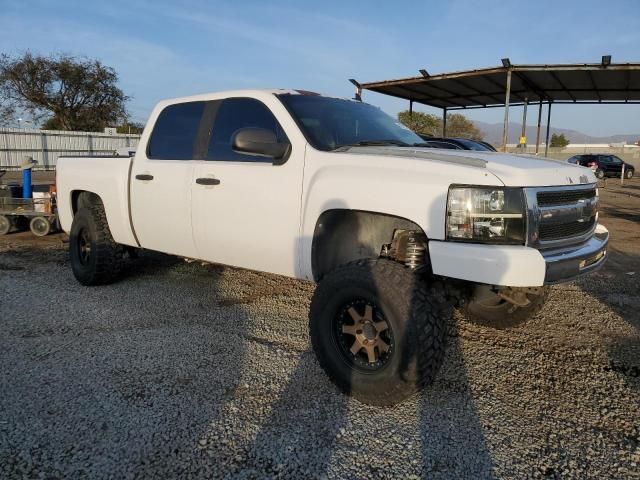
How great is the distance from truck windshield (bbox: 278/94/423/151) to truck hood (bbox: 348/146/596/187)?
28 centimetres

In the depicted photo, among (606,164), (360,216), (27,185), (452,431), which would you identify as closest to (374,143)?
(360,216)

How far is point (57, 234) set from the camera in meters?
9.07

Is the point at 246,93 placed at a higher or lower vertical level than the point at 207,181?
higher

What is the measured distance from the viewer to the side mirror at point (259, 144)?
3.55 m

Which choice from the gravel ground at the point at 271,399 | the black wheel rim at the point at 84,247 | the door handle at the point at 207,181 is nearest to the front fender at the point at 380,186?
the door handle at the point at 207,181

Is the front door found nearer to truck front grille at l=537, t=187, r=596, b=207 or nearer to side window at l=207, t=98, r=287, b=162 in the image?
side window at l=207, t=98, r=287, b=162

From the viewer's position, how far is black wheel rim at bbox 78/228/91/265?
217 inches

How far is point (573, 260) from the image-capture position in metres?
3.02

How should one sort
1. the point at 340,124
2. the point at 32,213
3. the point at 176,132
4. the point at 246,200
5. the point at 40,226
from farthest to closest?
the point at 40,226 → the point at 32,213 → the point at 176,132 → the point at 340,124 → the point at 246,200

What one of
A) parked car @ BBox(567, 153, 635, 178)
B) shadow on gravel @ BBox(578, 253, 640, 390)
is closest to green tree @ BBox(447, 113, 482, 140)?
parked car @ BBox(567, 153, 635, 178)

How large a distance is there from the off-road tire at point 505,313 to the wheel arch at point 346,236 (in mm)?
1094

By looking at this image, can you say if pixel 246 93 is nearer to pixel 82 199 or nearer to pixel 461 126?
pixel 82 199

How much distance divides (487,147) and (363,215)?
1172 cm

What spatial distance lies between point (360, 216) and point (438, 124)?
4799 centimetres
